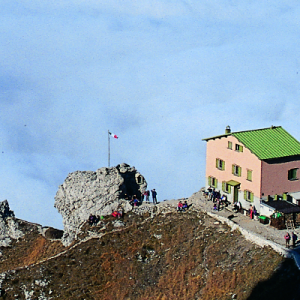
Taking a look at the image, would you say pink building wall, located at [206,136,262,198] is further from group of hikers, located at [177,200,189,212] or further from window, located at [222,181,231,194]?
group of hikers, located at [177,200,189,212]

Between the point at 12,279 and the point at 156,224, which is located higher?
the point at 156,224

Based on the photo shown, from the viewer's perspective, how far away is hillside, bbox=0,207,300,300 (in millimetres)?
79119

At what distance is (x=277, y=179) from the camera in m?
94.6

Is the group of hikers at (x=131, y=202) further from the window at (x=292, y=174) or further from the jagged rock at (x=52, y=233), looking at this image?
the window at (x=292, y=174)

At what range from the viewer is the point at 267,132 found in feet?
324

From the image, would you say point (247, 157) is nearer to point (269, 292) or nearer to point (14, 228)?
point (269, 292)

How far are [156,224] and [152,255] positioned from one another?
6032 millimetres

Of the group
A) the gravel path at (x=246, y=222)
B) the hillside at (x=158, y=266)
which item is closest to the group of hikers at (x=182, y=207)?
the hillside at (x=158, y=266)

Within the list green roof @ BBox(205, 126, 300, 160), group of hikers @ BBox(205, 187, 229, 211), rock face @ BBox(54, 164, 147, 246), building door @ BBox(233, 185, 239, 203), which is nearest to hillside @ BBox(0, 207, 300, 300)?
rock face @ BBox(54, 164, 147, 246)

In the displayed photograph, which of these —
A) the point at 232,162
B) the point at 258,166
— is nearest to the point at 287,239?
the point at 258,166

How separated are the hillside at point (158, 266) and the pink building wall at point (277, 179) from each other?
25.6 feet

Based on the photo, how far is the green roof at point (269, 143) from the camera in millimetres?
94375

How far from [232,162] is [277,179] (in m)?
6.62

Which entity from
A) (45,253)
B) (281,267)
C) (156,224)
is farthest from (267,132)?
(45,253)
